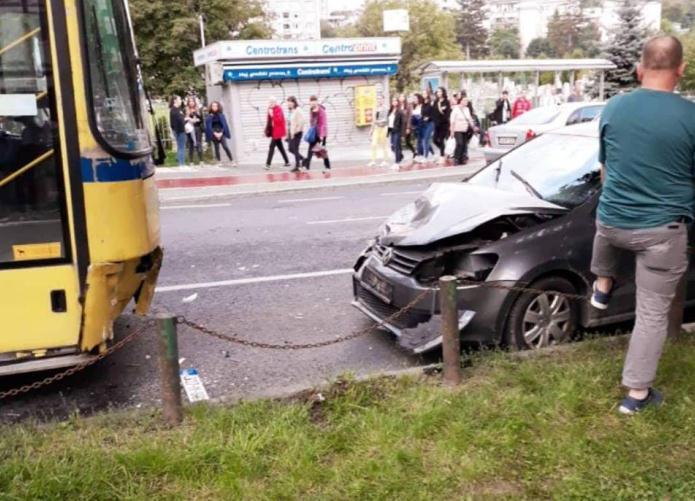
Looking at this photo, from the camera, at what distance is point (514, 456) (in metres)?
3.56

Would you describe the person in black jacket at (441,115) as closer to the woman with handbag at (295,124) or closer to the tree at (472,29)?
the woman with handbag at (295,124)

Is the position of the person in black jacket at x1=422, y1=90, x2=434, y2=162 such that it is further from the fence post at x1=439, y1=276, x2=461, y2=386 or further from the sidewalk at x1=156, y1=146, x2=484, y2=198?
the fence post at x1=439, y1=276, x2=461, y2=386

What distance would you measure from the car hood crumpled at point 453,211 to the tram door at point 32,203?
229 cm

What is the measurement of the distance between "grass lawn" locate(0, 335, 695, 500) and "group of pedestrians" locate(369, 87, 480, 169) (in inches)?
579

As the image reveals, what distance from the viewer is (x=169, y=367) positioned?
12.8 ft

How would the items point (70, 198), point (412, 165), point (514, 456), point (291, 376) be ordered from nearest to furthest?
1. point (514, 456)
2. point (70, 198)
3. point (291, 376)
4. point (412, 165)

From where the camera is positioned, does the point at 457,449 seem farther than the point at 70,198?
No

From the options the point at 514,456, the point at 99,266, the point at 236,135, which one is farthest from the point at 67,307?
the point at 236,135

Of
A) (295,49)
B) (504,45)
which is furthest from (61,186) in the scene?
(504,45)

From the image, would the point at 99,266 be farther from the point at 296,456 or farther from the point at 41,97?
the point at 296,456

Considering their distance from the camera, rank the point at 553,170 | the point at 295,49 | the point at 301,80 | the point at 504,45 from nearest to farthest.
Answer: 1. the point at 553,170
2. the point at 295,49
3. the point at 301,80
4. the point at 504,45

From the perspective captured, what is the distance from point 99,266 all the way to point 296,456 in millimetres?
1712

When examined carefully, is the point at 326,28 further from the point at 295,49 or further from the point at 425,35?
the point at 295,49

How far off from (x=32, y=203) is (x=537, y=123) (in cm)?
1411
